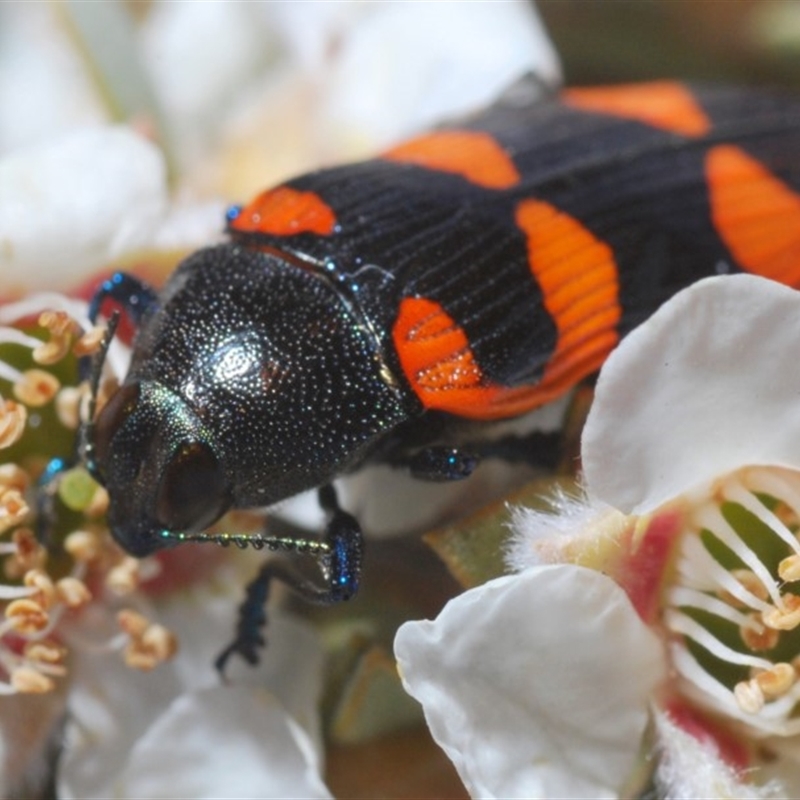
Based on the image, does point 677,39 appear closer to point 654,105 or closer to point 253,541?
point 654,105

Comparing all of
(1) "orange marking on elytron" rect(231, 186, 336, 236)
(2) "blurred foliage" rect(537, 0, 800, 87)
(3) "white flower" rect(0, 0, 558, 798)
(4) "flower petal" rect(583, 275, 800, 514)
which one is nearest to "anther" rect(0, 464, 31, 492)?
(3) "white flower" rect(0, 0, 558, 798)

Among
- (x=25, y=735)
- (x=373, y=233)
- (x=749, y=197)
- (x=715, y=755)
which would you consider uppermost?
(x=373, y=233)

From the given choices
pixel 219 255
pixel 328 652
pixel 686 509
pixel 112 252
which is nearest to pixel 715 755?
pixel 686 509

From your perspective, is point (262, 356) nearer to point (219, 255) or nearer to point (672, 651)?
point (219, 255)

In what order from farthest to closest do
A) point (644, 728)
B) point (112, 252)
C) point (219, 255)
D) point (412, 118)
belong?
point (412, 118)
point (112, 252)
point (219, 255)
point (644, 728)

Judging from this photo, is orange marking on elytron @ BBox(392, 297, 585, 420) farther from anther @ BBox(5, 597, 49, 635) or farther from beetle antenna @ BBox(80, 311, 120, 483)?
anther @ BBox(5, 597, 49, 635)

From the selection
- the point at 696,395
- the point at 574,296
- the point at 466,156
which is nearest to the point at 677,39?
the point at 466,156
